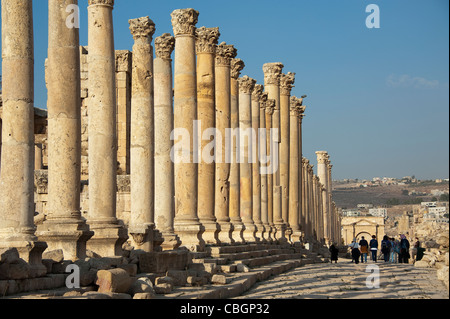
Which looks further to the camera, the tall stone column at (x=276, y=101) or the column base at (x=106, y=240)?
the tall stone column at (x=276, y=101)

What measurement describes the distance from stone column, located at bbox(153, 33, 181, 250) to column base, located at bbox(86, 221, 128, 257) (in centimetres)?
410

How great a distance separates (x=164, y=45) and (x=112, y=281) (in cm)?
1091

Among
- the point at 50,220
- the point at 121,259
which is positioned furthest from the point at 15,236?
the point at 121,259

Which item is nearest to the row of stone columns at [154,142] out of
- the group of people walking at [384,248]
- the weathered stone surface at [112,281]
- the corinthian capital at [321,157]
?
the weathered stone surface at [112,281]

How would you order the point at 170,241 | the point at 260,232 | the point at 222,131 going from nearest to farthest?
the point at 170,241 < the point at 222,131 < the point at 260,232

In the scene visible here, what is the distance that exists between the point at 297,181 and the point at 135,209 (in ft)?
73.6

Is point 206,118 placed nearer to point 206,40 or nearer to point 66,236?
→ point 206,40

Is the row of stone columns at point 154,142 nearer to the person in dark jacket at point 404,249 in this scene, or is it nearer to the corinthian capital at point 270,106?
the corinthian capital at point 270,106

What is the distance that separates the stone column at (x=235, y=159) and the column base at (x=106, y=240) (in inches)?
504

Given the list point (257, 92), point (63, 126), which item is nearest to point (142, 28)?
point (63, 126)

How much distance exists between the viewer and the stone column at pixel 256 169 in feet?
114

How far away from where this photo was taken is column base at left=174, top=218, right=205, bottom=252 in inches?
918

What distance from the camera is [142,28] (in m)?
21.1
